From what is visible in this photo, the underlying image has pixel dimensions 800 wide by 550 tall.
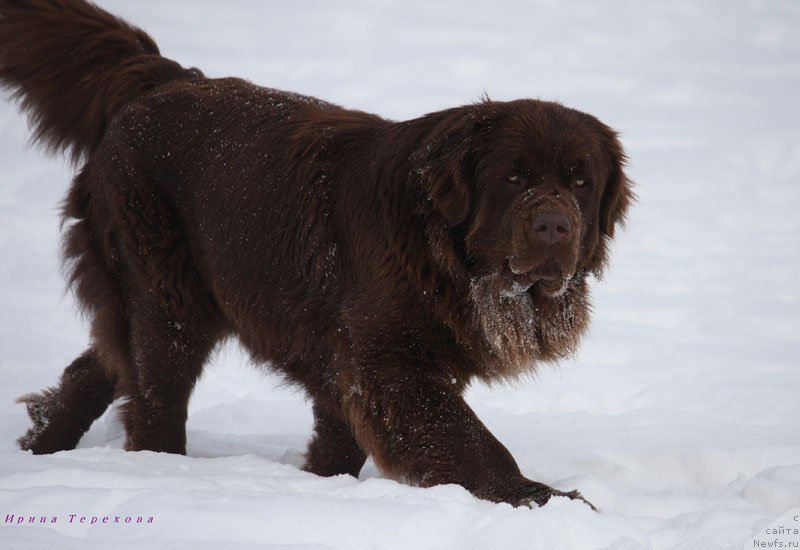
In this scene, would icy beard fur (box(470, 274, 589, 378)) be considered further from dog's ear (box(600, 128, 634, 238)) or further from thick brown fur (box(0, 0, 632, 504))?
dog's ear (box(600, 128, 634, 238))

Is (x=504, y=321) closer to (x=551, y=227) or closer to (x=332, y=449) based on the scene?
(x=551, y=227)

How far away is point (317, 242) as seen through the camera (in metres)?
4.30

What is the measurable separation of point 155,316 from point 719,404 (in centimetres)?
386

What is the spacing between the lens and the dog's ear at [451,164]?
3.97 meters

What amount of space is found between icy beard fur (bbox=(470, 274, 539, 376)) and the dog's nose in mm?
320

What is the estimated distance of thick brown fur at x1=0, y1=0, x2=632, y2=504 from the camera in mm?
3879

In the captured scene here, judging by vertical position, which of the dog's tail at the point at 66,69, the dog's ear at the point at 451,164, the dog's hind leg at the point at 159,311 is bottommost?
the dog's hind leg at the point at 159,311

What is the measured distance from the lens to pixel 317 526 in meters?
2.73

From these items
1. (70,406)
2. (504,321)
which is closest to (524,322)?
(504,321)

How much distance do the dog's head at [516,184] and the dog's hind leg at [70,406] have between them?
2.27 meters

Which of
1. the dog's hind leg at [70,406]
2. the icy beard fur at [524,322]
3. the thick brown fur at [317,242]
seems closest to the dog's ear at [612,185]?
the thick brown fur at [317,242]

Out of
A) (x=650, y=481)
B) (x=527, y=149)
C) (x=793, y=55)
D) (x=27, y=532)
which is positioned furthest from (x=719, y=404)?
(x=793, y=55)

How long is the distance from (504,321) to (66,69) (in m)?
2.74

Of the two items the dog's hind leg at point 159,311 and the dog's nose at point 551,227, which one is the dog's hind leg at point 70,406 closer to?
the dog's hind leg at point 159,311
